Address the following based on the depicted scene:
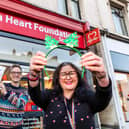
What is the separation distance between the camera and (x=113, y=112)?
5.07 metres

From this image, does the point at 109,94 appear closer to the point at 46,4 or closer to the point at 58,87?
the point at 58,87

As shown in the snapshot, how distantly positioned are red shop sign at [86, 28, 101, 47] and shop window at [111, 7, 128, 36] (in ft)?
9.38

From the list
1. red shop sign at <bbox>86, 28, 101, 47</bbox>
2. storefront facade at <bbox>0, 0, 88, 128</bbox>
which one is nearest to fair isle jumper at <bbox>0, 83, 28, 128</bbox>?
storefront facade at <bbox>0, 0, 88, 128</bbox>

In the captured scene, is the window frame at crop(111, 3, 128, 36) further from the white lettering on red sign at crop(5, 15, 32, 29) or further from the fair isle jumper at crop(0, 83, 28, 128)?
the fair isle jumper at crop(0, 83, 28, 128)

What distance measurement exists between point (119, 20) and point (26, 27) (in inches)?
221

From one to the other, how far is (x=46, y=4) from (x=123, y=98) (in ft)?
15.8

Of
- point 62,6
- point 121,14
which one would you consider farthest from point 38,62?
point 121,14

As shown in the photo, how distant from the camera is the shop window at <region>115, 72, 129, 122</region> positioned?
229 inches

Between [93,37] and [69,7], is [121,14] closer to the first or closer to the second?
[69,7]

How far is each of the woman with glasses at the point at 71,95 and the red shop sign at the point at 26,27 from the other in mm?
3076

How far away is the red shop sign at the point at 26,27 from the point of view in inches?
148

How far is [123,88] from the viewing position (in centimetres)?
617

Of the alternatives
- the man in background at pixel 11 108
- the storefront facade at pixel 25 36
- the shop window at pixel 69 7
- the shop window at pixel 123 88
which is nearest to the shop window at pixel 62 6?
the shop window at pixel 69 7

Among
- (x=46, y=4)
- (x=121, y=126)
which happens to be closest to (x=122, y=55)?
(x=121, y=126)
